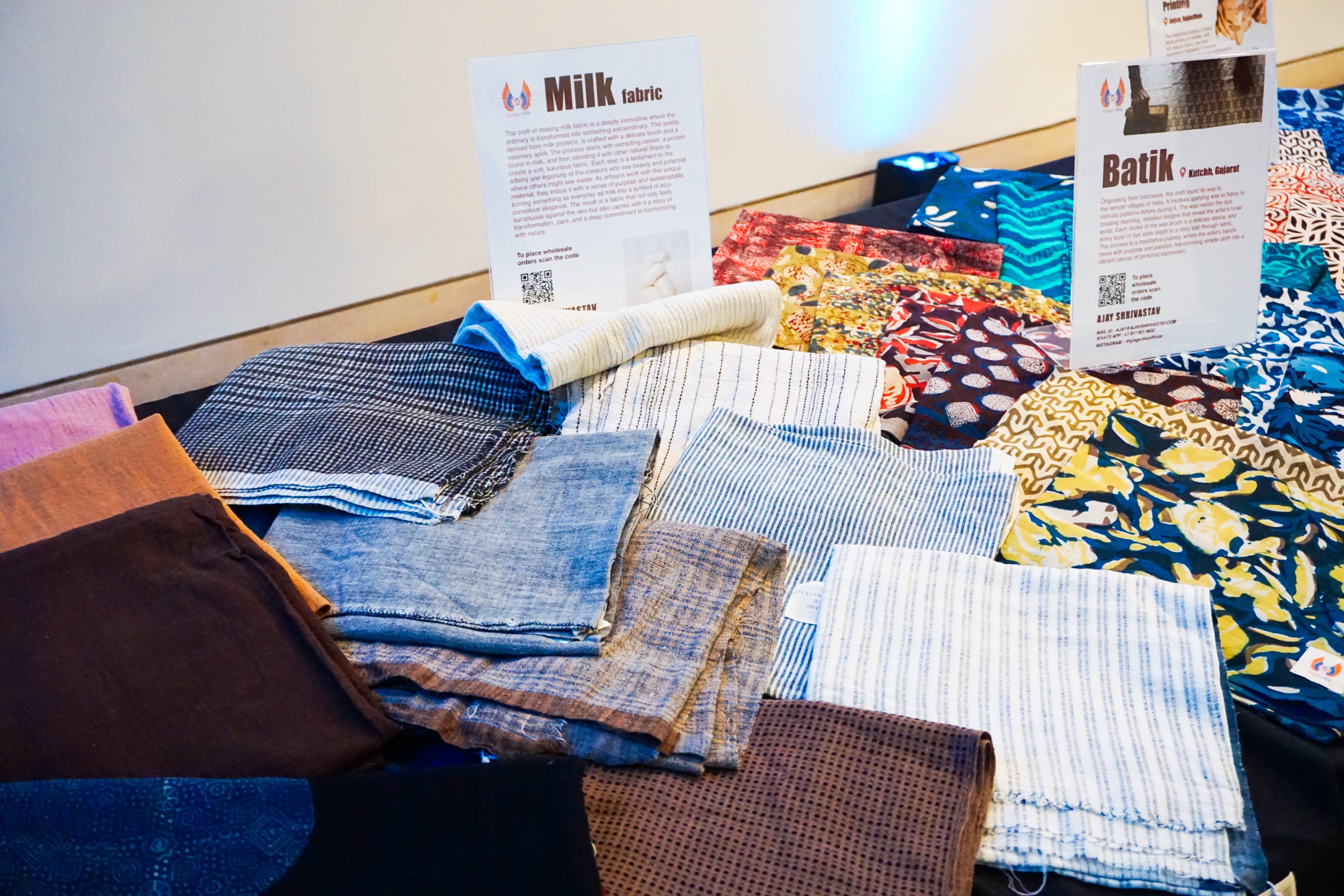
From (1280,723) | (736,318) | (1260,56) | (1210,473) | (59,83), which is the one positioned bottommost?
(1280,723)

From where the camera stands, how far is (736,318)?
1.41 m

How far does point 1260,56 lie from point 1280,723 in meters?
1.03

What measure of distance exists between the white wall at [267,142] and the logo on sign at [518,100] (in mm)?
591

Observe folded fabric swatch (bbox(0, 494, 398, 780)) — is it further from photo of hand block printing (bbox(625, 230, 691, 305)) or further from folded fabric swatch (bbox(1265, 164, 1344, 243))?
folded fabric swatch (bbox(1265, 164, 1344, 243))

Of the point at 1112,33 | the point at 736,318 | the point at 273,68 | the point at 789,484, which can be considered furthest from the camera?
the point at 1112,33

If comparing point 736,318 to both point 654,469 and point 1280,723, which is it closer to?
point 654,469

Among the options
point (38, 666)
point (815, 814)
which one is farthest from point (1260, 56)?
point (38, 666)

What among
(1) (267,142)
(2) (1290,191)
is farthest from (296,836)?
(2) (1290,191)

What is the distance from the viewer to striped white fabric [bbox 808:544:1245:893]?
81cm

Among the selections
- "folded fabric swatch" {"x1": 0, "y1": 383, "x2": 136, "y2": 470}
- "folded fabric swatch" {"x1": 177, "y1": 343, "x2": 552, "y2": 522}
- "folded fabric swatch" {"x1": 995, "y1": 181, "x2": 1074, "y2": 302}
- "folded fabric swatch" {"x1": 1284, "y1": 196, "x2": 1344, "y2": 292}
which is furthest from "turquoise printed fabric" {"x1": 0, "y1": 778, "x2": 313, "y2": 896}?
"folded fabric swatch" {"x1": 1284, "y1": 196, "x2": 1344, "y2": 292}

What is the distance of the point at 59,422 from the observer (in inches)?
46.3

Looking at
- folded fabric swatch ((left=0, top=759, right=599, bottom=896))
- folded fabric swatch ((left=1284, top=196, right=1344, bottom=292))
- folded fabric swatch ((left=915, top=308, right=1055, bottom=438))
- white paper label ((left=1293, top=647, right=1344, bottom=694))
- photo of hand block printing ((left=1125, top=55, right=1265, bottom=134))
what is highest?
photo of hand block printing ((left=1125, top=55, right=1265, bottom=134))

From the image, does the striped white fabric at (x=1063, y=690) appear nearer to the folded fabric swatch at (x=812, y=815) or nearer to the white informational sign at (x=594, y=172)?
the folded fabric swatch at (x=812, y=815)

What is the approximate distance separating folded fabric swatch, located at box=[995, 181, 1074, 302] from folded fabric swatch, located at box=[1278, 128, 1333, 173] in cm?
63
